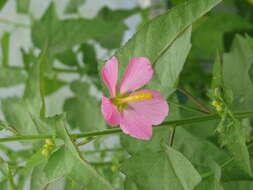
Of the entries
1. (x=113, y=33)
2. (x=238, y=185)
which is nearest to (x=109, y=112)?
(x=238, y=185)

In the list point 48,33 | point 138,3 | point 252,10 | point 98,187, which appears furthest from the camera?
point 138,3

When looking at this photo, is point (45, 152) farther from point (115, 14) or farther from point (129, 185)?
A: point (115, 14)

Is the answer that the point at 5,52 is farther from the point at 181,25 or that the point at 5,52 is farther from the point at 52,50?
the point at 181,25

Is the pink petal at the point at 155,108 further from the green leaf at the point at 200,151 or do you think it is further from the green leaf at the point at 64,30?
the green leaf at the point at 64,30

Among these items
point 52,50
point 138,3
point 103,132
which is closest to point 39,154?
point 103,132

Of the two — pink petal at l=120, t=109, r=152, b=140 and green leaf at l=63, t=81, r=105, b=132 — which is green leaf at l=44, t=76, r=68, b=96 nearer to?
green leaf at l=63, t=81, r=105, b=132

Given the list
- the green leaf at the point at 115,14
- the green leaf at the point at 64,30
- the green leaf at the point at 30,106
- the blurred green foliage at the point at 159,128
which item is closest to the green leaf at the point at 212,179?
the blurred green foliage at the point at 159,128

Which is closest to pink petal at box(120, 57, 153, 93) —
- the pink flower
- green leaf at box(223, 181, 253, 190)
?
the pink flower
